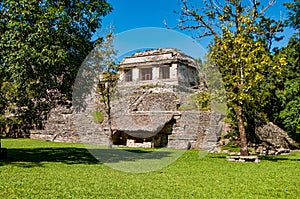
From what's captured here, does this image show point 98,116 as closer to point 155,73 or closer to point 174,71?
point 155,73

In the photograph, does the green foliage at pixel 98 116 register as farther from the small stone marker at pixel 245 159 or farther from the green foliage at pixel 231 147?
the small stone marker at pixel 245 159

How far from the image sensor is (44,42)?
34.3ft

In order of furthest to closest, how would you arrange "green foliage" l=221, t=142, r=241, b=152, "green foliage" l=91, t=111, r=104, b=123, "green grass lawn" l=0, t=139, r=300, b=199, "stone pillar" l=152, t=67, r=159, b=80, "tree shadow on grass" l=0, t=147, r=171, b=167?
"stone pillar" l=152, t=67, r=159, b=80, "green foliage" l=91, t=111, r=104, b=123, "green foliage" l=221, t=142, r=241, b=152, "tree shadow on grass" l=0, t=147, r=171, b=167, "green grass lawn" l=0, t=139, r=300, b=199

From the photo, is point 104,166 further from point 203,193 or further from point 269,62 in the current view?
point 269,62

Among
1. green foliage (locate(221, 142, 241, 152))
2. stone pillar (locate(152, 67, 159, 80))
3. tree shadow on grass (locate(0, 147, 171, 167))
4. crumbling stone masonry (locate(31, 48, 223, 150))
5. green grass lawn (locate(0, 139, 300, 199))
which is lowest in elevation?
green grass lawn (locate(0, 139, 300, 199))

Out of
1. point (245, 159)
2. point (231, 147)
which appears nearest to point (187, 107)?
point (231, 147)

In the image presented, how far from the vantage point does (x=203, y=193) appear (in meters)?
7.16

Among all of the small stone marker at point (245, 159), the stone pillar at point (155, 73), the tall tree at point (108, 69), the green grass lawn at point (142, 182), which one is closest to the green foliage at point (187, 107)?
the tall tree at point (108, 69)

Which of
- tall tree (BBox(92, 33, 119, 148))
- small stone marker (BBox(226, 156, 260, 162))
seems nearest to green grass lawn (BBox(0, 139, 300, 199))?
small stone marker (BBox(226, 156, 260, 162))

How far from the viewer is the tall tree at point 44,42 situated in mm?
10211

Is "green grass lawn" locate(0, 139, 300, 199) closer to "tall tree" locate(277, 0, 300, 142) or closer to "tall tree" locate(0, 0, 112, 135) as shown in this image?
"tall tree" locate(0, 0, 112, 135)

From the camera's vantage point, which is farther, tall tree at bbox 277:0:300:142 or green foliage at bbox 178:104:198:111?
green foliage at bbox 178:104:198:111

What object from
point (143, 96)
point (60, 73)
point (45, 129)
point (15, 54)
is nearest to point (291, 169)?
point (60, 73)

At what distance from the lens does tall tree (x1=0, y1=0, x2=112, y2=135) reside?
10.2 metres
